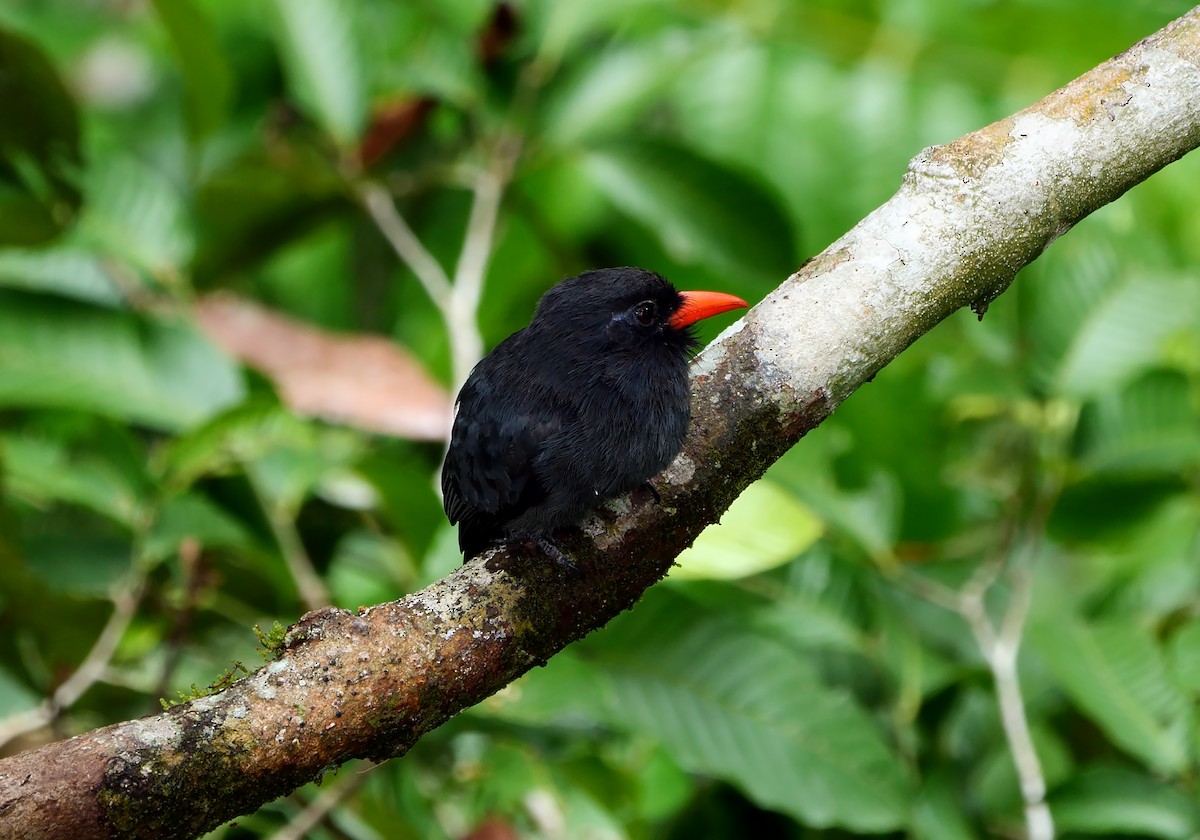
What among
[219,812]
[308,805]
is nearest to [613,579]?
[219,812]

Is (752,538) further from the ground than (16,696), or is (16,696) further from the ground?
(16,696)

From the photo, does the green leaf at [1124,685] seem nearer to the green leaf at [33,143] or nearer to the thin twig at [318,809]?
the thin twig at [318,809]

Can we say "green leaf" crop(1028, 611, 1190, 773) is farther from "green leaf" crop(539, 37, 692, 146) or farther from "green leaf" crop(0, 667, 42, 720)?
"green leaf" crop(0, 667, 42, 720)

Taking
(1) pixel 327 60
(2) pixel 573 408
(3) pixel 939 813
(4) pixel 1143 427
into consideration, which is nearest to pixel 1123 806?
(3) pixel 939 813

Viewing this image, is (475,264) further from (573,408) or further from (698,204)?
(573,408)

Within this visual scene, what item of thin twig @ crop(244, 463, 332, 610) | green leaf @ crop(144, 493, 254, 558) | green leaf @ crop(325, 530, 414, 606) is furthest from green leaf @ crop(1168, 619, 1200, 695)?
green leaf @ crop(144, 493, 254, 558)
